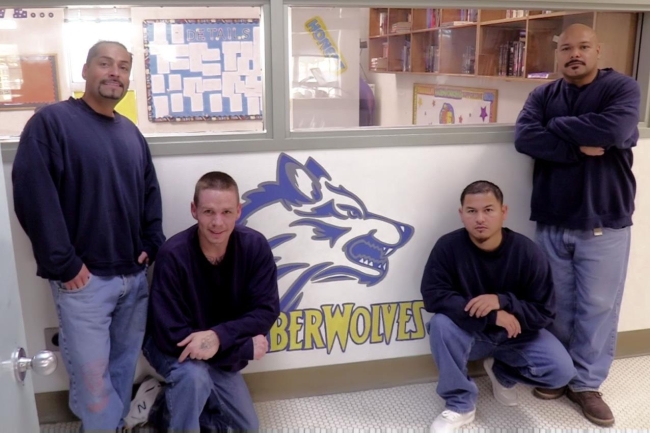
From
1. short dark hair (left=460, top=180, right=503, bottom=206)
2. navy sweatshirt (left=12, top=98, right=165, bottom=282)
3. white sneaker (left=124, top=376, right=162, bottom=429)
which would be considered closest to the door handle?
navy sweatshirt (left=12, top=98, right=165, bottom=282)

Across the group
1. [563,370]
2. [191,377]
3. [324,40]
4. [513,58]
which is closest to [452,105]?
[513,58]

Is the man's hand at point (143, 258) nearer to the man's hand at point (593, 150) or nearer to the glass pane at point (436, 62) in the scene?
the glass pane at point (436, 62)

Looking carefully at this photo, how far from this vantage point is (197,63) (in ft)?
7.98

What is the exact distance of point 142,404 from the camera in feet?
7.04

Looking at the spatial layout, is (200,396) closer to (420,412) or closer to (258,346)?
(258,346)

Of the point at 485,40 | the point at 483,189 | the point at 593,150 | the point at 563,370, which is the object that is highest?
the point at 485,40

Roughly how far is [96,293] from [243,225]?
0.61 m

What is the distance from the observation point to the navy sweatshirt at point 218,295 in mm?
1938

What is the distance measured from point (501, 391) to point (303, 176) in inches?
47.7

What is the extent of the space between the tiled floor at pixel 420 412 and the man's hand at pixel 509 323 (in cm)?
41

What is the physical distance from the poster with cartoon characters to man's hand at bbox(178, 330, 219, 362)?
2196mm

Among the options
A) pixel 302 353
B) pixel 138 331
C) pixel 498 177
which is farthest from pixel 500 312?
pixel 138 331

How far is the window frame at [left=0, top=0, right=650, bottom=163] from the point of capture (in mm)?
2127

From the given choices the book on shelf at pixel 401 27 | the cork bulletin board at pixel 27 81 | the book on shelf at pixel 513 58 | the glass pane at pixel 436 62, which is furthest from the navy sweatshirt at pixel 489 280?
the book on shelf at pixel 401 27
